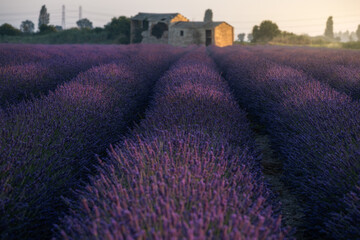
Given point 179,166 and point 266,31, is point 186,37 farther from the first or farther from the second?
point 179,166

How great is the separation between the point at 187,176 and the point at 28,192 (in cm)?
82

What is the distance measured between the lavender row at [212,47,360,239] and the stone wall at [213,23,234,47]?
92.0ft

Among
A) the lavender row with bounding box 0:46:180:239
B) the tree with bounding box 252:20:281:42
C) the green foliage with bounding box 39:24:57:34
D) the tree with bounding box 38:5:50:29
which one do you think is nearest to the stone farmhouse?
the tree with bounding box 252:20:281:42

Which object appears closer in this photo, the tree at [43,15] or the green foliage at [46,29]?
the green foliage at [46,29]

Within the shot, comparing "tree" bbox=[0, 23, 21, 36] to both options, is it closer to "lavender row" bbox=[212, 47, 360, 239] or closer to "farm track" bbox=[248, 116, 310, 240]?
"farm track" bbox=[248, 116, 310, 240]

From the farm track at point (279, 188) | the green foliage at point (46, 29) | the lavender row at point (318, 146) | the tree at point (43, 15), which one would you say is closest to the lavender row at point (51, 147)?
the farm track at point (279, 188)

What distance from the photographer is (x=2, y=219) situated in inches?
51.4

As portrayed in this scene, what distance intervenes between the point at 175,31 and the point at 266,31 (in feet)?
59.4

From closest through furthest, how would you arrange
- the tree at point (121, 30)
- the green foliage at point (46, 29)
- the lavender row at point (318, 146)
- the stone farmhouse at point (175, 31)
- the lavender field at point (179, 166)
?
the lavender field at point (179, 166)
the lavender row at point (318, 146)
the stone farmhouse at point (175, 31)
the tree at point (121, 30)
the green foliage at point (46, 29)

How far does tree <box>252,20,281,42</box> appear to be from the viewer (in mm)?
43438

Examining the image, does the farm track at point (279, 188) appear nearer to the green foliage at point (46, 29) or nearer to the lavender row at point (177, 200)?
the lavender row at point (177, 200)

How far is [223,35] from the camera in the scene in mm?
32500

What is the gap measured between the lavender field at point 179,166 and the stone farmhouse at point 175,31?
1103 inches

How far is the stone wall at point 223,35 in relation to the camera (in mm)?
30677
